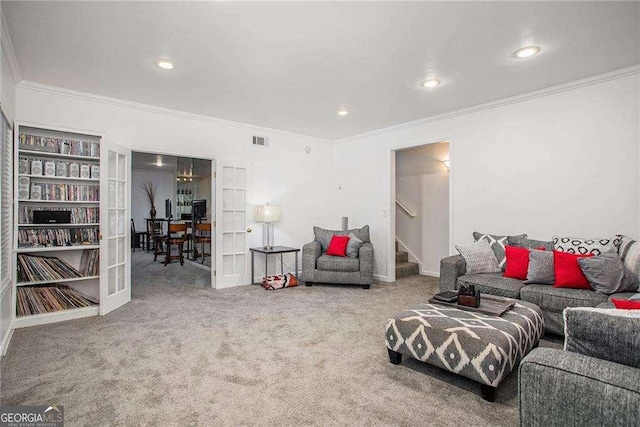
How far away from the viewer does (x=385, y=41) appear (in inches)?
107

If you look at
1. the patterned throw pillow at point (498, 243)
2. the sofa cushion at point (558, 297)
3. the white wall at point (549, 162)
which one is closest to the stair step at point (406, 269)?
the white wall at point (549, 162)

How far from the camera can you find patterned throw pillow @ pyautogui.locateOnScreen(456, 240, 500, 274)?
12.2 feet

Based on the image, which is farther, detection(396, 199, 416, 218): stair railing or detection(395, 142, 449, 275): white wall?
detection(396, 199, 416, 218): stair railing

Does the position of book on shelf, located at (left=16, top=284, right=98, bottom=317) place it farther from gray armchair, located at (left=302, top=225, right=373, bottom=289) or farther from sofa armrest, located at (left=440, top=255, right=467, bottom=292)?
sofa armrest, located at (left=440, top=255, right=467, bottom=292)

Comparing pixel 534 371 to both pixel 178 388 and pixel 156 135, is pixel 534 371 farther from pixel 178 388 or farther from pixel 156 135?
pixel 156 135

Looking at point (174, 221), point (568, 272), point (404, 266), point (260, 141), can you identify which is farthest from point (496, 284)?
point (174, 221)

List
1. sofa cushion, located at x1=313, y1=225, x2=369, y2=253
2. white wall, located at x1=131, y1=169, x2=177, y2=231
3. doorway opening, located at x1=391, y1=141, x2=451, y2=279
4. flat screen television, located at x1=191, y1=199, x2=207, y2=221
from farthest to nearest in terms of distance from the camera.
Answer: white wall, located at x1=131, y1=169, x2=177, y2=231 < flat screen television, located at x1=191, y1=199, x2=207, y2=221 < doorway opening, located at x1=391, y1=141, x2=451, y2=279 < sofa cushion, located at x1=313, y1=225, x2=369, y2=253

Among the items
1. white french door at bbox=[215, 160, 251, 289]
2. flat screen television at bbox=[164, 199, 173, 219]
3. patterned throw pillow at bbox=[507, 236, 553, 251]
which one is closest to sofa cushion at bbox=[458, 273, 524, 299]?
patterned throw pillow at bbox=[507, 236, 553, 251]

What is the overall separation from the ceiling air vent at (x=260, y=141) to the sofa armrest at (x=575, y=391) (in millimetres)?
4883

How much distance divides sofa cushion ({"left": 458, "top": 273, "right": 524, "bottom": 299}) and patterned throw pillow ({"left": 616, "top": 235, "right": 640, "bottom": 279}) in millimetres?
822

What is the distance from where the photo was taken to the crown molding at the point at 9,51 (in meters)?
2.51

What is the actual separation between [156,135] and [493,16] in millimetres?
4051
